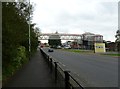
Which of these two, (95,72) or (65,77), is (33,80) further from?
(95,72)

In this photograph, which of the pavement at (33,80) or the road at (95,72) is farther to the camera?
the road at (95,72)

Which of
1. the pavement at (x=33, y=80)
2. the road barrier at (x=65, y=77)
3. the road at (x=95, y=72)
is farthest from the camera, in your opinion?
the road at (x=95, y=72)

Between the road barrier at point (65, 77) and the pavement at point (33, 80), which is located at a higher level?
the road barrier at point (65, 77)

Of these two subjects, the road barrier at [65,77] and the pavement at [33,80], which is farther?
the pavement at [33,80]

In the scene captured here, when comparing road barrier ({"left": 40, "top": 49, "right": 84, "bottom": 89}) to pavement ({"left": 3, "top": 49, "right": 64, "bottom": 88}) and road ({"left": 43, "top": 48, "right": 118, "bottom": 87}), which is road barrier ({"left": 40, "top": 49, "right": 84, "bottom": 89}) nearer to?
pavement ({"left": 3, "top": 49, "right": 64, "bottom": 88})

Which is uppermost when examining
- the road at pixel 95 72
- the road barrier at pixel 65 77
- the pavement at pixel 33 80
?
the road barrier at pixel 65 77

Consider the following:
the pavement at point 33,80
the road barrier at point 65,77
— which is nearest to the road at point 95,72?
the road barrier at point 65,77

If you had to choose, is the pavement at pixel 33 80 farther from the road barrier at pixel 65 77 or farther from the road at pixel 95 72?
the road at pixel 95 72

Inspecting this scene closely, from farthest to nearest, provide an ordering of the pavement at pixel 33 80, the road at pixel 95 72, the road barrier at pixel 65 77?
the road at pixel 95 72, the pavement at pixel 33 80, the road barrier at pixel 65 77

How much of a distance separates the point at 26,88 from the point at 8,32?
3.07 meters

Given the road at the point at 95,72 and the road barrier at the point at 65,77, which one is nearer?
the road barrier at the point at 65,77

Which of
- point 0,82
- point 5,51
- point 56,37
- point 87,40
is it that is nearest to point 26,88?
point 0,82

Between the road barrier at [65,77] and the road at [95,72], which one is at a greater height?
the road barrier at [65,77]

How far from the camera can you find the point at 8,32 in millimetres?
14617
